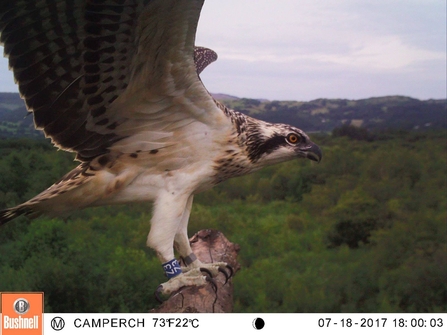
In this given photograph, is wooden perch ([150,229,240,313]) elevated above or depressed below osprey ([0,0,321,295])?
below

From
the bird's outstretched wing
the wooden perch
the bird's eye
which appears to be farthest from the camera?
the bird's eye

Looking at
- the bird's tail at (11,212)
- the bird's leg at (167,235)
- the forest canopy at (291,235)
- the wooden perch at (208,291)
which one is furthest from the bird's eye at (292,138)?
the forest canopy at (291,235)

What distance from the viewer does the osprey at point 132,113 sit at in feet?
6.89

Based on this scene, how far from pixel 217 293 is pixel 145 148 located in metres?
0.84

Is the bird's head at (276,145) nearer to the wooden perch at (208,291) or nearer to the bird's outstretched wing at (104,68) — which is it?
the bird's outstretched wing at (104,68)

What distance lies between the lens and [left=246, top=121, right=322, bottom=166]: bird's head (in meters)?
2.50

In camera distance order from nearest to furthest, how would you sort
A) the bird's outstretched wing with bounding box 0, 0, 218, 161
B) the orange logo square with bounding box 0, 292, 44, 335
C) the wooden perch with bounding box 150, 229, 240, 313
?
1. the bird's outstretched wing with bounding box 0, 0, 218, 161
2. the orange logo square with bounding box 0, 292, 44, 335
3. the wooden perch with bounding box 150, 229, 240, 313

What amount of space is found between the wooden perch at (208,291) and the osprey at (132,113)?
7cm

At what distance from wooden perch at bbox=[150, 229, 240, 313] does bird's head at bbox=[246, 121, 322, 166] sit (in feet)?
2.28

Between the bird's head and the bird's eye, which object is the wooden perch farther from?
the bird's eye

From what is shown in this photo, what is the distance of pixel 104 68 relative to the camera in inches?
86.5

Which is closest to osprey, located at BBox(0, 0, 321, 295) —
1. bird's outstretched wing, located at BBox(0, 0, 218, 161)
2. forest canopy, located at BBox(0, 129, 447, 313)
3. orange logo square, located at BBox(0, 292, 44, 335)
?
bird's outstretched wing, located at BBox(0, 0, 218, 161)

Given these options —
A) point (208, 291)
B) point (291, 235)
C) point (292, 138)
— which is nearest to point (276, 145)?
point (292, 138)
